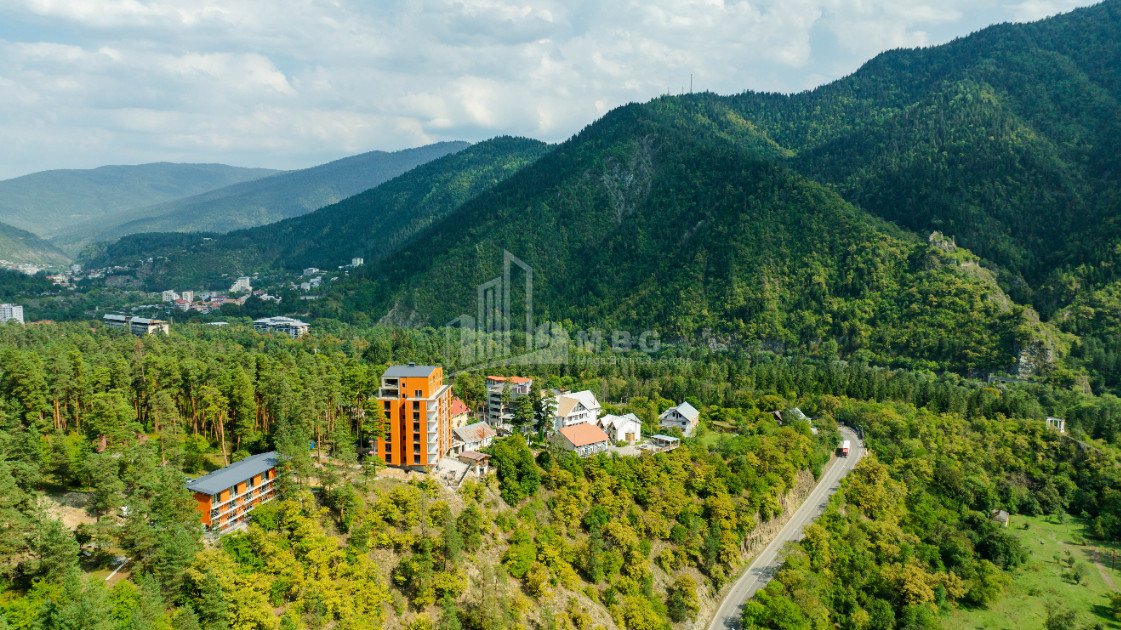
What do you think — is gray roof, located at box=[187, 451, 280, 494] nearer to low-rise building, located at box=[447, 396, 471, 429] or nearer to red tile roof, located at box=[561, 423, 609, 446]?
low-rise building, located at box=[447, 396, 471, 429]

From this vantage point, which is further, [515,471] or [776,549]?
[776,549]

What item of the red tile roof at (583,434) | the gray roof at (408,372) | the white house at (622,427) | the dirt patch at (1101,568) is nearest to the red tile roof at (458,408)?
the red tile roof at (583,434)

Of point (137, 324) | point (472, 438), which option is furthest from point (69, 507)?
point (137, 324)

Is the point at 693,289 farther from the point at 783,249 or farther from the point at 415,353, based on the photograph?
the point at 415,353

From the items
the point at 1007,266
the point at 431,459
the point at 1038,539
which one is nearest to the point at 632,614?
Result: the point at 431,459

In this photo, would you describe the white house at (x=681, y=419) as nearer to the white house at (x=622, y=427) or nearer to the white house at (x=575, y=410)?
the white house at (x=622, y=427)

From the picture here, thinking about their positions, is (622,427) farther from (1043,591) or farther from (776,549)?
(1043,591)
